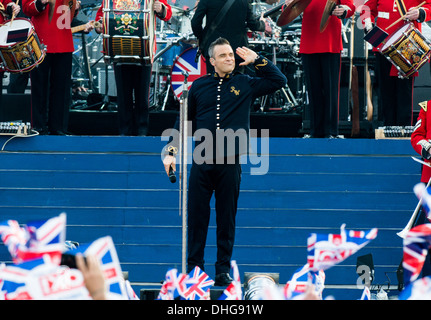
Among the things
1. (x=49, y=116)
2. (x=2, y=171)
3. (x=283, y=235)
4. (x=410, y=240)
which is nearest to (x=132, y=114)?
(x=49, y=116)

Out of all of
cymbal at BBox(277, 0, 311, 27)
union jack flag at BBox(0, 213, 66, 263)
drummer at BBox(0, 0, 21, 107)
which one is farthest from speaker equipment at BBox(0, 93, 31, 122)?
union jack flag at BBox(0, 213, 66, 263)

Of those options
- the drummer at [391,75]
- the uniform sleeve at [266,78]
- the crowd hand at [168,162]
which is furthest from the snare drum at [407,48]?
the crowd hand at [168,162]

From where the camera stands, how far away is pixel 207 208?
20.1ft

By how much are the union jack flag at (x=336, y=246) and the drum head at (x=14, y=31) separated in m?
5.84

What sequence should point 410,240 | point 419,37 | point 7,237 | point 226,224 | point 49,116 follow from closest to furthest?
point 7,237, point 410,240, point 226,224, point 419,37, point 49,116

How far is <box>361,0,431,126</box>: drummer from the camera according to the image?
8141mm

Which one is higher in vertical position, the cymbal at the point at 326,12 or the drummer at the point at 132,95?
the cymbal at the point at 326,12

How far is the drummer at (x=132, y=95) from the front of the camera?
8.49m

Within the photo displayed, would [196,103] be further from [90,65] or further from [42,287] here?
[90,65]

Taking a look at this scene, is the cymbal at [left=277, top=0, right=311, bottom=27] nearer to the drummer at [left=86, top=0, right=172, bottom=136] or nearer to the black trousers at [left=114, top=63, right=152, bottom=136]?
the drummer at [left=86, top=0, right=172, bottom=136]

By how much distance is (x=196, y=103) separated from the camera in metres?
6.24

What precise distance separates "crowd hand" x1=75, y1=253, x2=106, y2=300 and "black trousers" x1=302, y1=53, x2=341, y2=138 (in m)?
6.12

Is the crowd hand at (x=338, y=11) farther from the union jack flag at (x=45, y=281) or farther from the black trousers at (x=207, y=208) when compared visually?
the union jack flag at (x=45, y=281)
